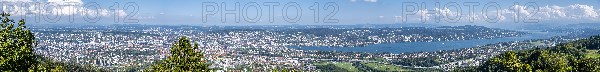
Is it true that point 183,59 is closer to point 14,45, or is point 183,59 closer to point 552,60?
point 14,45

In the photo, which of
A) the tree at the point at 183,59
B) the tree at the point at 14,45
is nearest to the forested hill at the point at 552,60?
the tree at the point at 183,59

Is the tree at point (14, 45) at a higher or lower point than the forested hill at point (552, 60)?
higher

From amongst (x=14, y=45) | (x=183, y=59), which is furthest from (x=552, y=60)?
(x=14, y=45)

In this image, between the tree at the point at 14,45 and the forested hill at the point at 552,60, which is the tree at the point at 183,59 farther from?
the forested hill at the point at 552,60

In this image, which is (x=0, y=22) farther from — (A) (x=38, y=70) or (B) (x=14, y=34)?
(A) (x=38, y=70)

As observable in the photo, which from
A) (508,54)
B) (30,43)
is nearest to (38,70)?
(30,43)

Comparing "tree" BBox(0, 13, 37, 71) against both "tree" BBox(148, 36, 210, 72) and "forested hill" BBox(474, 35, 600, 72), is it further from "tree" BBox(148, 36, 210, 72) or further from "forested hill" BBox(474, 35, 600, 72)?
"forested hill" BBox(474, 35, 600, 72)

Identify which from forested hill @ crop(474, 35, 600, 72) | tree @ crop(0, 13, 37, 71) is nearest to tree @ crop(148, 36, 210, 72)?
tree @ crop(0, 13, 37, 71)
